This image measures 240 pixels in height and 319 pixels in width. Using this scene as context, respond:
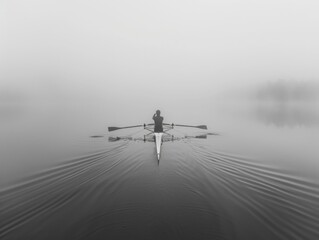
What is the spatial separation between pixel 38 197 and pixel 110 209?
3756mm

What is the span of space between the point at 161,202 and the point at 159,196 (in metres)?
0.62

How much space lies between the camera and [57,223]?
24.4ft

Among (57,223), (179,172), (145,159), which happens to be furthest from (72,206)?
(145,159)

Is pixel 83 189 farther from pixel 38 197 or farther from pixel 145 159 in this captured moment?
pixel 145 159

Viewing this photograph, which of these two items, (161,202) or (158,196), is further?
(158,196)

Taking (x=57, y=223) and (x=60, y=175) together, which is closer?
(x=57, y=223)

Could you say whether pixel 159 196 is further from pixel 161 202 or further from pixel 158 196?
pixel 161 202

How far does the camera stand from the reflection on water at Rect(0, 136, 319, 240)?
23.1ft

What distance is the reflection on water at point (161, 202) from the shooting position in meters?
7.05

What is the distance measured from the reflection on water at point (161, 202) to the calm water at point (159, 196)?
37 millimetres

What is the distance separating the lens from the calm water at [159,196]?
7109 mm

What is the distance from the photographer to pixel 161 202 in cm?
897

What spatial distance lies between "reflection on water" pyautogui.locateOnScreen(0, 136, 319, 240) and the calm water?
0.04m

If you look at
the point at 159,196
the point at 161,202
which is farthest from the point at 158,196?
the point at 161,202
